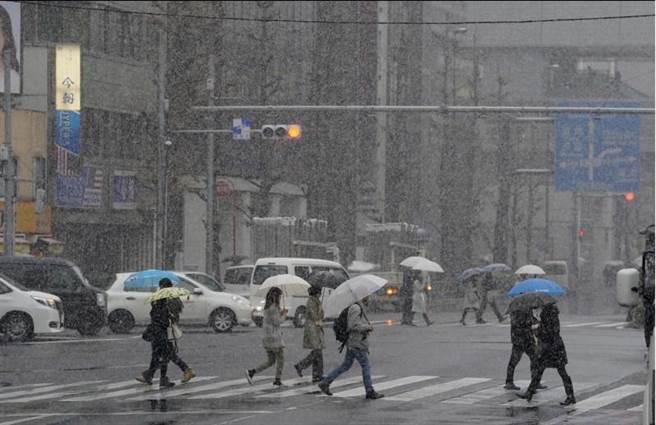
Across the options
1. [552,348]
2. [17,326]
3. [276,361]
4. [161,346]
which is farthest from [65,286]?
[552,348]

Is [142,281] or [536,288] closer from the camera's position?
[536,288]

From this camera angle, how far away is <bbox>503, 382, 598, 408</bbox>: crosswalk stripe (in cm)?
2081

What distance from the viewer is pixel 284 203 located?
7175 centimetres

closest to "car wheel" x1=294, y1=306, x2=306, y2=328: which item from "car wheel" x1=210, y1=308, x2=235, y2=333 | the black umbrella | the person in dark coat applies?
"car wheel" x1=210, y1=308, x2=235, y2=333

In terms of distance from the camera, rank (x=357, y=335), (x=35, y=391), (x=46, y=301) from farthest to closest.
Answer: (x=46, y=301)
(x=35, y=391)
(x=357, y=335)

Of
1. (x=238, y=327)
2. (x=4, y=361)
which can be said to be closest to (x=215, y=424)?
(x=4, y=361)

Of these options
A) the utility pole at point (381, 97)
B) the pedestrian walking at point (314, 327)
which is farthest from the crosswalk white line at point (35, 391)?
the utility pole at point (381, 97)

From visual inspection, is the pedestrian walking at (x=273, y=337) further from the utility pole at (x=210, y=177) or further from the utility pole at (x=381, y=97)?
the utility pole at (x=381, y=97)

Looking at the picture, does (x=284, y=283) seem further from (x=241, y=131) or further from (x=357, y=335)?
(x=241, y=131)

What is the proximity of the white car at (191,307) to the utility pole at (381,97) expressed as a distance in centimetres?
4081

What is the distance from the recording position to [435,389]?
74.6 ft

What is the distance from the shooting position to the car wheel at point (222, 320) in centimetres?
3916

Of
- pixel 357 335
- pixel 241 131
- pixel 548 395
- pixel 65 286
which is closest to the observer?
pixel 357 335

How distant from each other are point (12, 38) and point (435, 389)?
3101cm
